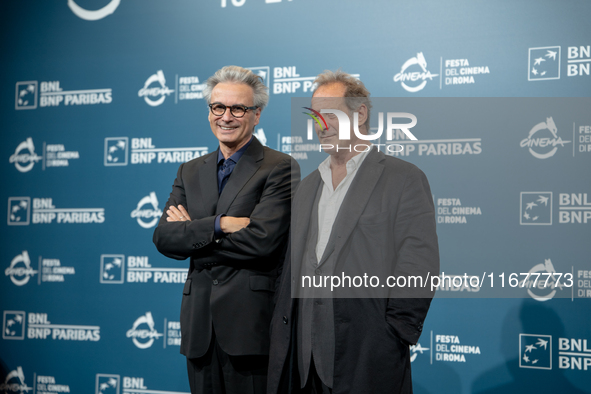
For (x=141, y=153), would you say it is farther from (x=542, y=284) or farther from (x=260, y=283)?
(x=542, y=284)

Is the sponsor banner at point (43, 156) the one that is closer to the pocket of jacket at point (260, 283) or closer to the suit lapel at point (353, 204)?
the pocket of jacket at point (260, 283)

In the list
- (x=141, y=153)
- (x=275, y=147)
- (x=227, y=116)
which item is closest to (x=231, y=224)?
(x=227, y=116)

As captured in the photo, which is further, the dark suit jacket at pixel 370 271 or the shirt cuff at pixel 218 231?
the shirt cuff at pixel 218 231

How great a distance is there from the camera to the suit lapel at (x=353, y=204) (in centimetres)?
208

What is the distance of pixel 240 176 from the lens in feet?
8.10

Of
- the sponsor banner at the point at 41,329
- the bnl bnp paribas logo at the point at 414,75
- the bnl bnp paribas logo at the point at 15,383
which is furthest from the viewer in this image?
the bnl bnp paribas logo at the point at 15,383

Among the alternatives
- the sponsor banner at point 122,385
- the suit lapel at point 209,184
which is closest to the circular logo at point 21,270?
the sponsor banner at point 122,385

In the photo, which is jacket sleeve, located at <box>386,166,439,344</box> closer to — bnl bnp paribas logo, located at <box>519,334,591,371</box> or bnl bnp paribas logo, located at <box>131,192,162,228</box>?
bnl bnp paribas logo, located at <box>519,334,591,371</box>

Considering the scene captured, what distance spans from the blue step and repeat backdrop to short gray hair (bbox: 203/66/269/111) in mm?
344

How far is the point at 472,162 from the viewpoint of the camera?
8.86ft

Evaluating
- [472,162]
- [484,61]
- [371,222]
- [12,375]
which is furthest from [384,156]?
[12,375]

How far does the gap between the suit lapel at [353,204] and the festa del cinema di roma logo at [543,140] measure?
3.31 ft

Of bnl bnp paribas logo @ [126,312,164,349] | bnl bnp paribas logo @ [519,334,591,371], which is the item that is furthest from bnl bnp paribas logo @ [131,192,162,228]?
bnl bnp paribas logo @ [519,334,591,371]

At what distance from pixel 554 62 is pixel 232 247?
2340 mm
